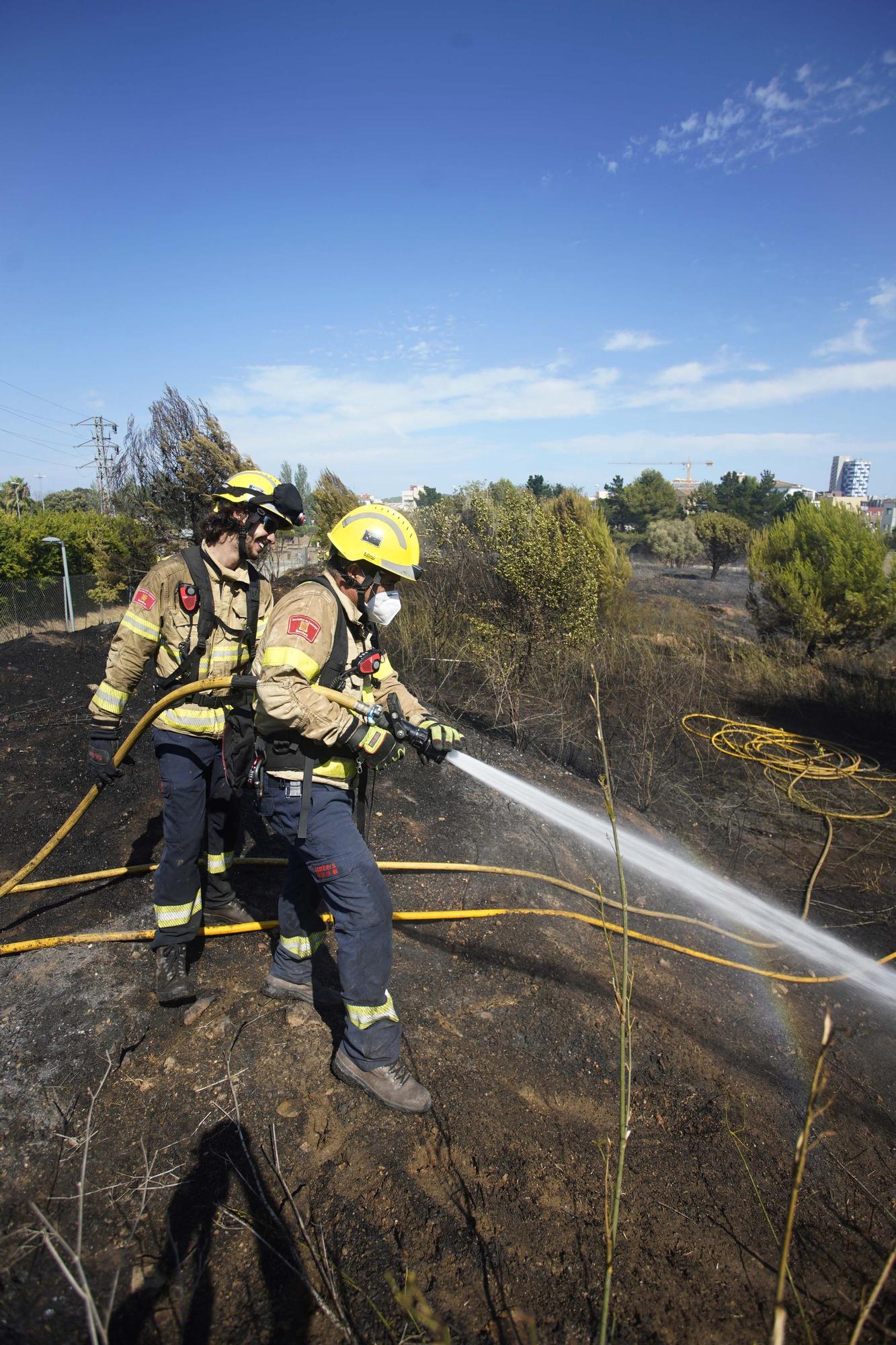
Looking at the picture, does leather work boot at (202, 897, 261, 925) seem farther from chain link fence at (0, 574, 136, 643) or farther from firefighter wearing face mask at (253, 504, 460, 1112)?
chain link fence at (0, 574, 136, 643)

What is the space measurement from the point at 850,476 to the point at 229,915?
193 metres

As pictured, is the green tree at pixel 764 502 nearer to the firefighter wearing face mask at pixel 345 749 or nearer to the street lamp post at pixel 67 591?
the street lamp post at pixel 67 591

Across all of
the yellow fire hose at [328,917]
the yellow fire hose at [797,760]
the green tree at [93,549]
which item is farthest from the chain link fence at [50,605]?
the yellow fire hose at [328,917]

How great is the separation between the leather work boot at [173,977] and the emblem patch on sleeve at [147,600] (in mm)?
1528

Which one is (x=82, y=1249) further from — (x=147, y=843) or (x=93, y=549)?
(x=93, y=549)

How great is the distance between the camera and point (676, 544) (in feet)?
120

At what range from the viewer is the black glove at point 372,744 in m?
2.71

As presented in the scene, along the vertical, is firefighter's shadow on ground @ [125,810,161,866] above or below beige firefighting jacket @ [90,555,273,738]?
below

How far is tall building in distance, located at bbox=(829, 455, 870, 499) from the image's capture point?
166m

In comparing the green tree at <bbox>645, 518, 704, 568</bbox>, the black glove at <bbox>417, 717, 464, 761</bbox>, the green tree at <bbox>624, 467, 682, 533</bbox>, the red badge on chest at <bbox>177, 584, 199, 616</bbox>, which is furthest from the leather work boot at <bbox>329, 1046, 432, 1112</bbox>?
the green tree at <bbox>624, 467, 682, 533</bbox>

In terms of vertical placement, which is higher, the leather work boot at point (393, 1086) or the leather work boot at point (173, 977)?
the leather work boot at point (173, 977)

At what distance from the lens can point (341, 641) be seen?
2.89 m

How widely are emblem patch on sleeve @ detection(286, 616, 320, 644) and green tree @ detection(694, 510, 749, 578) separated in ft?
101

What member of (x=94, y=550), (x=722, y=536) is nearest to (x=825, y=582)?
(x=94, y=550)
